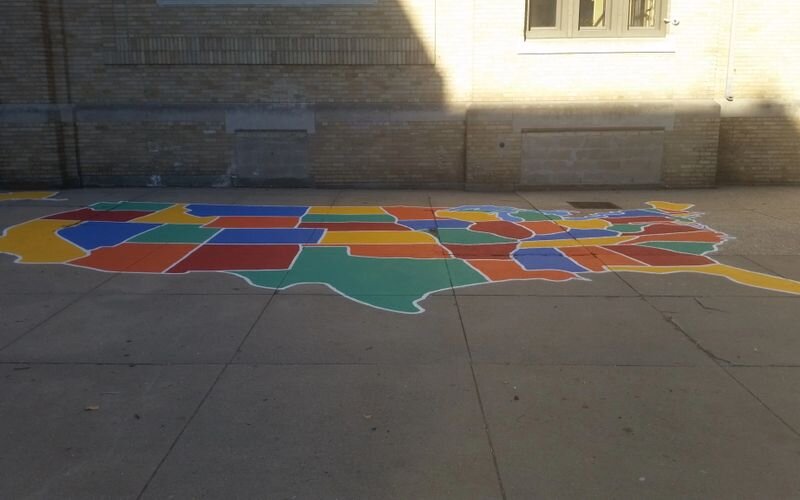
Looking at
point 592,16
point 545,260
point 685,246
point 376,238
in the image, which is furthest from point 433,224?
point 592,16

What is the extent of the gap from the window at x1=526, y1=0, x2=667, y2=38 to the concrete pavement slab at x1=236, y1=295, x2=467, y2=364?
29.0ft

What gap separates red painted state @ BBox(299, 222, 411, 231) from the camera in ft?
32.4

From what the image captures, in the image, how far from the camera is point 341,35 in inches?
531

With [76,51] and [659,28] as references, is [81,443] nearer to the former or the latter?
[76,51]

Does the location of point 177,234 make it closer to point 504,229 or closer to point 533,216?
point 504,229

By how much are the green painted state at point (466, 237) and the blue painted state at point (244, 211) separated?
2.67 m

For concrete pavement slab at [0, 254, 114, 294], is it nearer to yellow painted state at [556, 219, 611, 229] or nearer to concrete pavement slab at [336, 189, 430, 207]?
concrete pavement slab at [336, 189, 430, 207]

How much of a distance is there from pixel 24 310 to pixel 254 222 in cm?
450

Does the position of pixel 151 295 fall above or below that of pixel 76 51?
below

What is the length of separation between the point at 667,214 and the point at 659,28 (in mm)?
4459

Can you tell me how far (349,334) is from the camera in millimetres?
5492

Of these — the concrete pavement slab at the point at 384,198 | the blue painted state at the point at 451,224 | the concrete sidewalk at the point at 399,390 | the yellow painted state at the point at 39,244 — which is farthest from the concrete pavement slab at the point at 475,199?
the yellow painted state at the point at 39,244

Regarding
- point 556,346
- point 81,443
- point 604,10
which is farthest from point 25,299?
point 604,10

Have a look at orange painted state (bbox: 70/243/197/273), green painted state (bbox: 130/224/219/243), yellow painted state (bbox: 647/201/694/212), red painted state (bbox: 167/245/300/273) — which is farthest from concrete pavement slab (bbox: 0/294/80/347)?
yellow painted state (bbox: 647/201/694/212)
